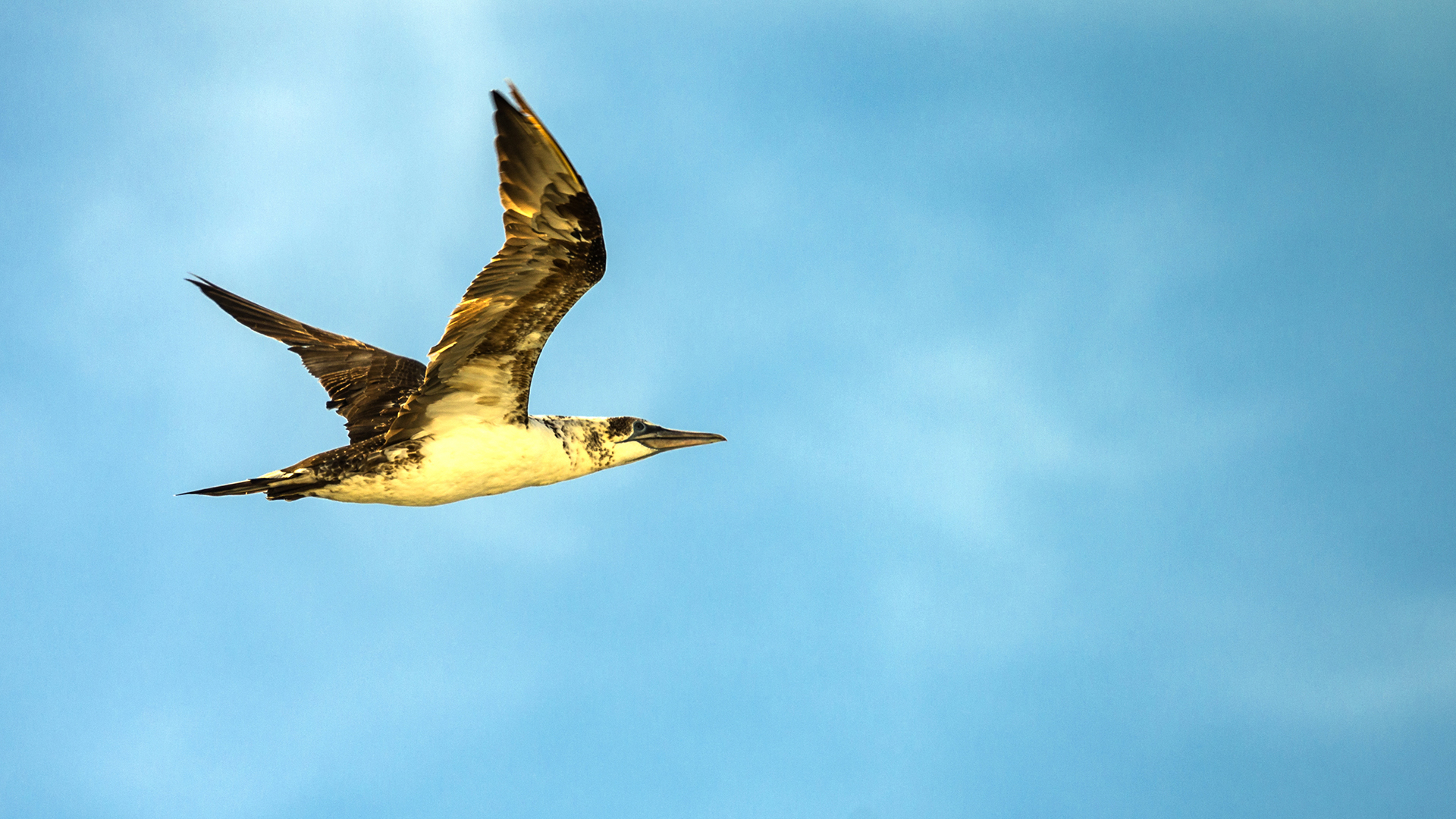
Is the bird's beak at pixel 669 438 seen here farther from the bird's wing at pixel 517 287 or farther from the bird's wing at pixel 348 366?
the bird's wing at pixel 348 366

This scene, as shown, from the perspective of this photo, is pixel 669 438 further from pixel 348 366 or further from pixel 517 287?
pixel 348 366

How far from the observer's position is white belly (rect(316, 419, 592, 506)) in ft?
40.8

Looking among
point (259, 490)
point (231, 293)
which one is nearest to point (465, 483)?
point (259, 490)

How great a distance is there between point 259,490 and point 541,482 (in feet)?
9.60

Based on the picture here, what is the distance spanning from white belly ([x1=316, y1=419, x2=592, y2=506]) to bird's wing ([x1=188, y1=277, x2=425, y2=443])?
1334 millimetres

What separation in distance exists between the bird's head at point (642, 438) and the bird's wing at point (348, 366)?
2383 millimetres

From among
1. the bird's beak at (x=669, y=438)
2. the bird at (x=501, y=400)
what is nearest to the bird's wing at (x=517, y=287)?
the bird at (x=501, y=400)

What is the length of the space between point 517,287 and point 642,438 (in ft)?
10.8

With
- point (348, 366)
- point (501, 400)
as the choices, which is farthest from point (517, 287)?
point (348, 366)

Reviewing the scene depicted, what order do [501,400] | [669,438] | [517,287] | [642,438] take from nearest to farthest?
[517,287], [501,400], [642,438], [669,438]

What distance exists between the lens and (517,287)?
1140cm

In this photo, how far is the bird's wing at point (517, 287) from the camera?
10453mm

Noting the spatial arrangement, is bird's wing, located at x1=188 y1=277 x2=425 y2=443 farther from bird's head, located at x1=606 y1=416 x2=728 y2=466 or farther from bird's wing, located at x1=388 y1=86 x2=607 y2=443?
bird's head, located at x1=606 y1=416 x2=728 y2=466

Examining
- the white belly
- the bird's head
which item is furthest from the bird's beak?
the white belly
